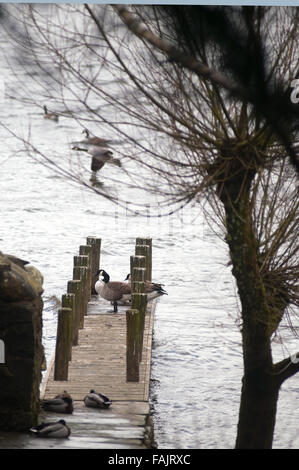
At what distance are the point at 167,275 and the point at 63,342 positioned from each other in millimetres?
9057

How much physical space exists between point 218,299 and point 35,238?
18.2ft

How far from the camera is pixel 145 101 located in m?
5.75

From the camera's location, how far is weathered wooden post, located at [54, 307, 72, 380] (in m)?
8.02

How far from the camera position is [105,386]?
8008mm

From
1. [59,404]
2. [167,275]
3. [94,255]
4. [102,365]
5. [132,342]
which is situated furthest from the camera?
[167,275]

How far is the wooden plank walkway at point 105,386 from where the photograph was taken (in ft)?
20.6

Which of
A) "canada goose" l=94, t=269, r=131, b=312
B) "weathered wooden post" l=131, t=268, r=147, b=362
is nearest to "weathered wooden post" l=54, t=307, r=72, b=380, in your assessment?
"weathered wooden post" l=131, t=268, r=147, b=362

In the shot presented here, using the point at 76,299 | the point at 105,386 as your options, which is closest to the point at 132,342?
the point at 105,386

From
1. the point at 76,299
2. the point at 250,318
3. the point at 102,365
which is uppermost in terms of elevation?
the point at 76,299

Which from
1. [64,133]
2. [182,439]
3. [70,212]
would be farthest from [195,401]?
[64,133]

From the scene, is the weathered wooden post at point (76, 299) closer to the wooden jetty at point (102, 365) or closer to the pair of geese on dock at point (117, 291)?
the wooden jetty at point (102, 365)

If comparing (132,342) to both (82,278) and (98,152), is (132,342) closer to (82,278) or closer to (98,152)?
(82,278)

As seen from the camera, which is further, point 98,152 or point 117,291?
point 98,152

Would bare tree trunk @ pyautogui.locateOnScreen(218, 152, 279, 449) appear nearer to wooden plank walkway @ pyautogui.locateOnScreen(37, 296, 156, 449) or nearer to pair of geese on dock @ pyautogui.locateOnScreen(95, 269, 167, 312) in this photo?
wooden plank walkway @ pyautogui.locateOnScreen(37, 296, 156, 449)
